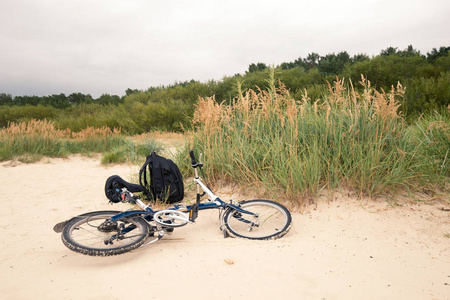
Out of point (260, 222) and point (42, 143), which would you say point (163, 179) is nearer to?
point (260, 222)

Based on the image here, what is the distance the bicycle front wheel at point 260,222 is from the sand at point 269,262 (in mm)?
124

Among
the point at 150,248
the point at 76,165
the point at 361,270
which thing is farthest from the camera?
the point at 76,165

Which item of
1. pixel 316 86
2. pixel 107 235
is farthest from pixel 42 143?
pixel 316 86

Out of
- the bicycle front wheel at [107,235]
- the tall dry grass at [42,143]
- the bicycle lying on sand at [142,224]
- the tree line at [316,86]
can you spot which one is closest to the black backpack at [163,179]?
the bicycle lying on sand at [142,224]

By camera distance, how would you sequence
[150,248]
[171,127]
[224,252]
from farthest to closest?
[171,127]
[150,248]
[224,252]

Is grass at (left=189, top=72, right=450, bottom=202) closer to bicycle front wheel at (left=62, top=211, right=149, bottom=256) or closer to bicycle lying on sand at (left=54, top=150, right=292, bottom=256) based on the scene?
bicycle lying on sand at (left=54, top=150, right=292, bottom=256)

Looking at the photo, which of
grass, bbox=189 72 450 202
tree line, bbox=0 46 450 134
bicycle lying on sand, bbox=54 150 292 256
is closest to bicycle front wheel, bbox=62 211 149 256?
bicycle lying on sand, bbox=54 150 292 256

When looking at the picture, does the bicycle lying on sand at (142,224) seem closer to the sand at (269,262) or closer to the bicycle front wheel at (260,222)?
the bicycle front wheel at (260,222)

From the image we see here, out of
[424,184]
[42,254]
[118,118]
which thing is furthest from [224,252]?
[118,118]

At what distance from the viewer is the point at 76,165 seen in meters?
9.05

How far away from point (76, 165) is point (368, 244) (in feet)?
26.2

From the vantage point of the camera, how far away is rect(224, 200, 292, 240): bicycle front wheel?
3570mm

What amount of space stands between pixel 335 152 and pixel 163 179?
239cm

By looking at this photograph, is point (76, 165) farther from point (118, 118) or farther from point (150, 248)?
point (118, 118)
